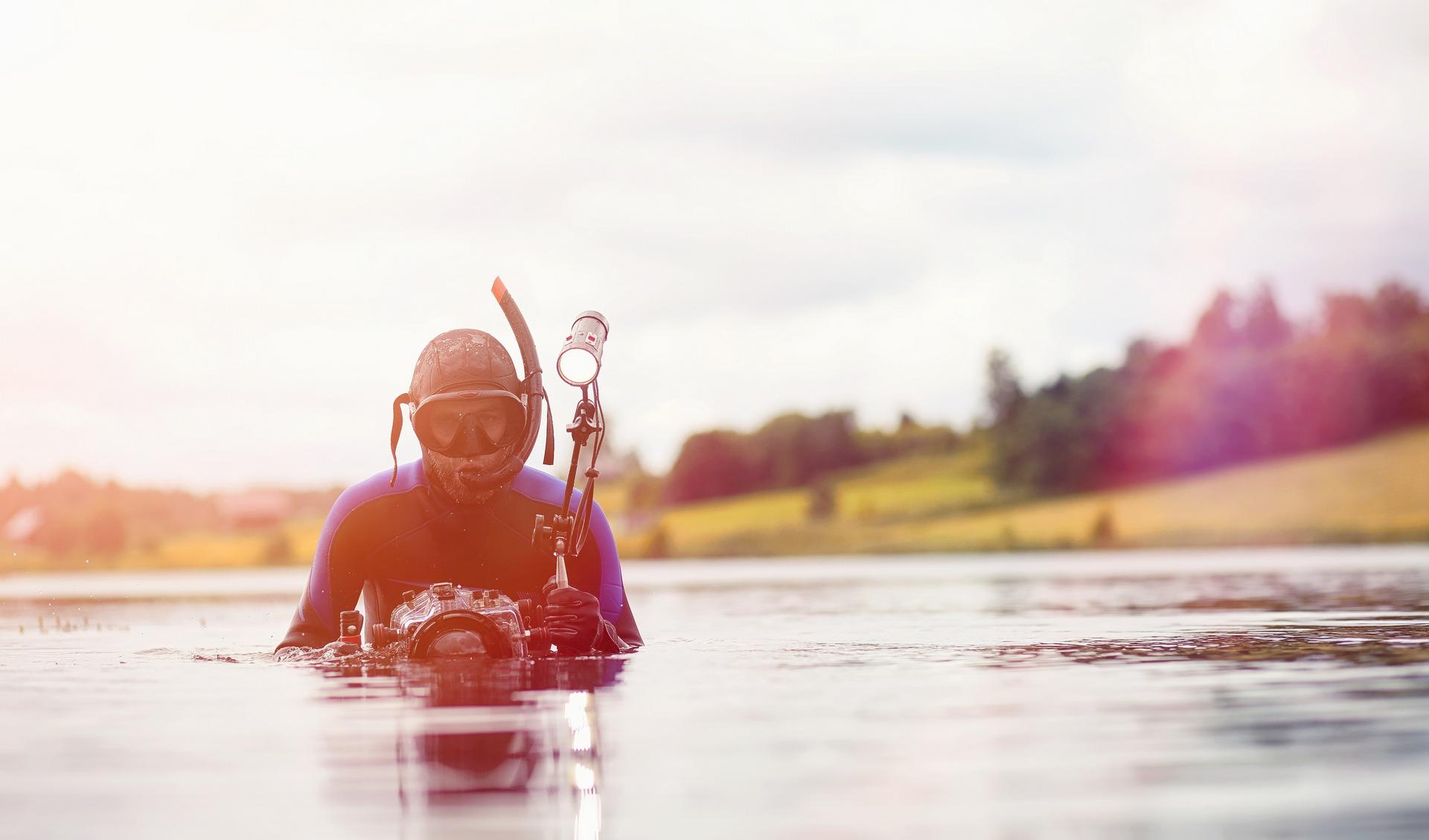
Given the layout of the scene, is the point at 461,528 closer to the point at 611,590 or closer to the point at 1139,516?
the point at 611,590

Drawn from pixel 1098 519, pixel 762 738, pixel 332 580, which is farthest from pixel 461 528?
pixel 1098 519

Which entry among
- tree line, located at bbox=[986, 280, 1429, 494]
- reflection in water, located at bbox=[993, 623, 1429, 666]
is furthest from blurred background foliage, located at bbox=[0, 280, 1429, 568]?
reflection in water, located at bbox=[993, 623, 1429, 666]

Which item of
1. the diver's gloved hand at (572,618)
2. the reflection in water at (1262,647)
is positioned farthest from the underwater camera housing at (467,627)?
the reflection in water at (1262,647)

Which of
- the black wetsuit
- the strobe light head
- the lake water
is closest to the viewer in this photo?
the lake water

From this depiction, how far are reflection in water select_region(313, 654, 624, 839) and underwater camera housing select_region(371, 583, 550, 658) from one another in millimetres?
99

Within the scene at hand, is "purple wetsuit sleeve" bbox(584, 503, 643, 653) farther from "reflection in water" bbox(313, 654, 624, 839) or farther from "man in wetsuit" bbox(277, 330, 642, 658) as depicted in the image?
"reflection in water" bbox(313, 654, 624, 839)

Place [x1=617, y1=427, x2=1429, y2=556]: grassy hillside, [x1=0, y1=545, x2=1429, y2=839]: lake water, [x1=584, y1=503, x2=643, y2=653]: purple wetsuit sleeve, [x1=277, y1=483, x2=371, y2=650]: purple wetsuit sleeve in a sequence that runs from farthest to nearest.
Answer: [x1=617, y1=427, x2=1429, y2=556]: grassy hillside < [x1=584, y1=503, x2=643, y2=653]: purple wetsuit sleeve < [x1=277, y1=483, x2=371, y2=650]: purple wetsuit sleeve < [x1=0, y1=545, x2=1429, y2=839]: lake water

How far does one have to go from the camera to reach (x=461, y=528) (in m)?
10.4

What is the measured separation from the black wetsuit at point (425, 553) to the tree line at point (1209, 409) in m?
76.7

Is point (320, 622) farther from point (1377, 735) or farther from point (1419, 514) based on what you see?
point (1419, 514)

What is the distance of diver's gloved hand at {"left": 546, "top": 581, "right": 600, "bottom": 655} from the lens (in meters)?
9.49

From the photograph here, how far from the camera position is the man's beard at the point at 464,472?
9.99 m

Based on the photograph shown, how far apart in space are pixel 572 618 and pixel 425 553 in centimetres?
135

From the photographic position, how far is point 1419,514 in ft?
214
